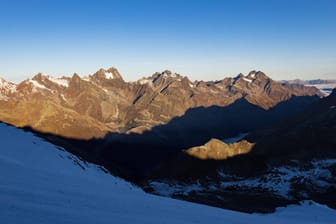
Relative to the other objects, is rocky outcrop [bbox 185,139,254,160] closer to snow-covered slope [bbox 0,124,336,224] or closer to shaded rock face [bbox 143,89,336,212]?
shaded rock face [bbox 143,89,336,212]

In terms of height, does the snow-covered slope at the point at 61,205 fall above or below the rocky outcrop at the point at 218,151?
below

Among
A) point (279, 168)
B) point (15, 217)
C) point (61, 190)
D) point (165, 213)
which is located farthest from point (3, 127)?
point (279, 168)

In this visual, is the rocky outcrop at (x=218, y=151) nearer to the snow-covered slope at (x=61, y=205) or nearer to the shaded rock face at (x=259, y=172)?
the shaded rock face at (x=259, y=172)

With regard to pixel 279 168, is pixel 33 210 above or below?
below

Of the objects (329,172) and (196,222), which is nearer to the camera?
(196,222)

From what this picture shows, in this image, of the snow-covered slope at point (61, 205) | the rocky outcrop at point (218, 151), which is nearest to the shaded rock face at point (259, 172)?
the rocky outcrop at point (218, 151)

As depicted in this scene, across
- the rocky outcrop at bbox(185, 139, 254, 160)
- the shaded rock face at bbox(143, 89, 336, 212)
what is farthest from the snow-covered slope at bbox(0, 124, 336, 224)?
the rocky outcrop at bbox(185, 139, 254, 160)

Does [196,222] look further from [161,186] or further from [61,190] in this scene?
[161,186]

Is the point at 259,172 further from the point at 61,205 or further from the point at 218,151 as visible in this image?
the point at 61,205

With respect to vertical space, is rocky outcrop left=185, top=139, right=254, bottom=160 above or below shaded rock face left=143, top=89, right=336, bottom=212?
above

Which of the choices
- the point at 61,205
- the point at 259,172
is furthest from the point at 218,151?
the point at 61,205

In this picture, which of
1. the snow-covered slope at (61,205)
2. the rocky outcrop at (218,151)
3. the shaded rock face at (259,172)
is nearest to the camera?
the snow-covered slope at (61,205)
